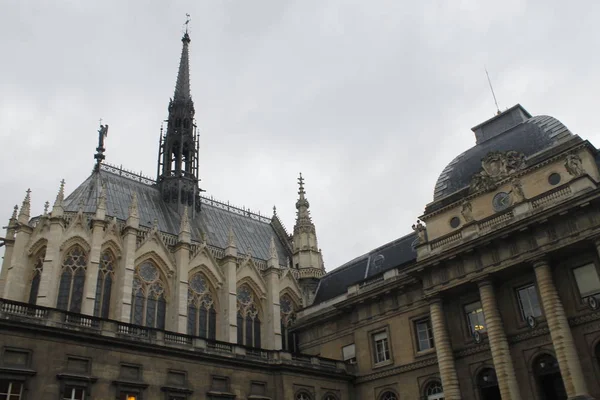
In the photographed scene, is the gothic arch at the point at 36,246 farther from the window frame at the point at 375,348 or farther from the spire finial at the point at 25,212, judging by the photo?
the window frame at the point at 375,348

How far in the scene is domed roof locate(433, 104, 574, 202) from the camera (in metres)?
32.9

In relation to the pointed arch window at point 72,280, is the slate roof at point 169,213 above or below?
above

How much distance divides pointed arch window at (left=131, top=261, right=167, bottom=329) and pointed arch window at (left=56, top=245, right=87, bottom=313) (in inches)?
132

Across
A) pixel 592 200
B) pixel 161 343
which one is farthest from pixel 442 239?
pixel 161 343

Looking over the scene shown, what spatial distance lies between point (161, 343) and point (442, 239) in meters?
Answer: 16.6

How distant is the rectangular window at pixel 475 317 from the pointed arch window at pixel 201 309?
17.7m

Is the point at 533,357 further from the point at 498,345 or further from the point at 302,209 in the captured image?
the point at 302,209

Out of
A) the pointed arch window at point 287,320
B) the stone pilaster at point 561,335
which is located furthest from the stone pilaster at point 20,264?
the stone pilaster at point 561,335

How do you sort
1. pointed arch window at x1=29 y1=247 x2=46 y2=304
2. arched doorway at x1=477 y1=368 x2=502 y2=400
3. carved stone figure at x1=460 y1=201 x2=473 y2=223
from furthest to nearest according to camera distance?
pointed arch window at x1=29 y1=247 x2=46 y2=304
carved stone figure at x1=460 y1=201 x2=473 y2=223
arched doorway at x1=477 y1=368 x2=502 y2=400

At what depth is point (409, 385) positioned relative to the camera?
33.9 metres

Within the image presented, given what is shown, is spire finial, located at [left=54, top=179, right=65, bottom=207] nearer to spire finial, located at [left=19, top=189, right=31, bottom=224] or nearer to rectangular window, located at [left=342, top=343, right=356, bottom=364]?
spire finial, located at [left=19, top=189, right=31, bottom=224]

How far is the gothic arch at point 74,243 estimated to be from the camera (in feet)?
115

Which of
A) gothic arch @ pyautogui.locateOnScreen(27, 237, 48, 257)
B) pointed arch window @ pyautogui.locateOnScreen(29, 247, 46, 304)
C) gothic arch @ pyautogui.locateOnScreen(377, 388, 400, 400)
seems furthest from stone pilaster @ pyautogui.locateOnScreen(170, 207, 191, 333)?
gothic arch @ pyautogui.locateOnScreen(377, 388, 400, 400)

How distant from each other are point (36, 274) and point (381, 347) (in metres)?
21.8
